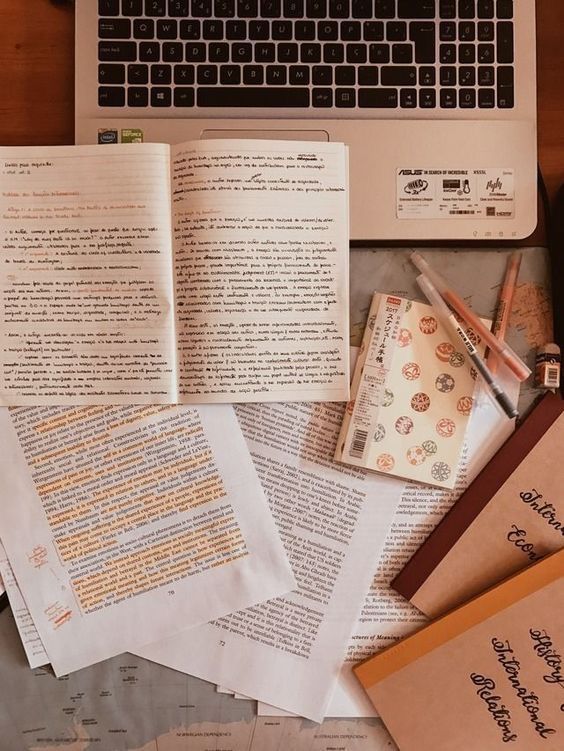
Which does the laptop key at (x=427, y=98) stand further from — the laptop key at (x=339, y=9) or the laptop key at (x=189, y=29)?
the laptop key at (x=189, y=29)

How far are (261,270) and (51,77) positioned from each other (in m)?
0.25

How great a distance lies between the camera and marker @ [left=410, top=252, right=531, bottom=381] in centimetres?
54

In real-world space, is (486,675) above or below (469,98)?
below

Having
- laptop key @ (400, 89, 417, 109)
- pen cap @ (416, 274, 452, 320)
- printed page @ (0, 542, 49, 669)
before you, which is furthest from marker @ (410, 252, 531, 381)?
printed page @ (0, 542, 49, 669)

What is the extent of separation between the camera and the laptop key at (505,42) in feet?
1.75

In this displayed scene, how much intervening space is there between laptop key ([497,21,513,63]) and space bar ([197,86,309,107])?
0.16m

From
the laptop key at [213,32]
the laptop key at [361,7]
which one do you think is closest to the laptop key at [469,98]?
the laptop key at [361,7]

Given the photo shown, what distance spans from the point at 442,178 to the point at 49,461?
40 centimetres

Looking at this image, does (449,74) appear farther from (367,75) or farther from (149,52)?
(149,52)

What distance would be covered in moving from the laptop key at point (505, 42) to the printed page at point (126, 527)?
0.37 metres

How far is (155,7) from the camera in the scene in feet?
1.74

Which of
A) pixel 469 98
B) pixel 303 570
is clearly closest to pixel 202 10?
pixel 469 98

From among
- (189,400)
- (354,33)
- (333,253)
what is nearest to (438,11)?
(354,33)

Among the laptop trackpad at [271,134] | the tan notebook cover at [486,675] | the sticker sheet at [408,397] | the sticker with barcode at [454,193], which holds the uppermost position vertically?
the laptop trackpad at [271,134]
